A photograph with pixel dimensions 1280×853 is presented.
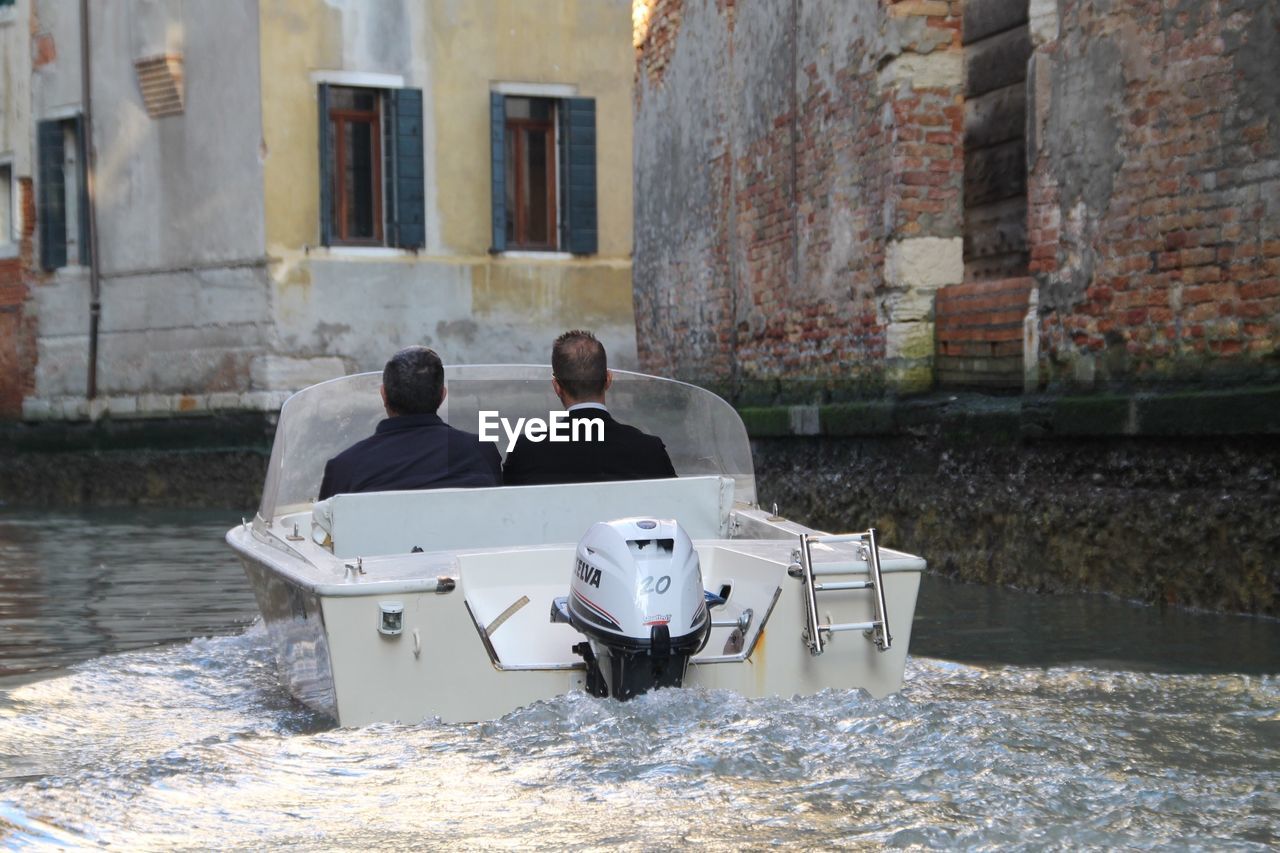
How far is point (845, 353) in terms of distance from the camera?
11.3m

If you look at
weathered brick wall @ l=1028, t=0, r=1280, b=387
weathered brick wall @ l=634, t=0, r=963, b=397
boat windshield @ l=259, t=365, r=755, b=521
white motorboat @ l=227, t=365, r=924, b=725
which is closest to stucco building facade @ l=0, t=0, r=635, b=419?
weathered brick wall @ l=634, t=0, r=963, b=397

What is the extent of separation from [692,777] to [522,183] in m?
14.0

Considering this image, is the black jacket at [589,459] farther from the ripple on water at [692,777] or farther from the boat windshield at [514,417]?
the ripple on water at [692,777]

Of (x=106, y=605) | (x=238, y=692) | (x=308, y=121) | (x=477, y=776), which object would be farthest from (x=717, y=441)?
(x=308, y=121)

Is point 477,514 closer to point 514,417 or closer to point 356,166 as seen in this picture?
point 514,417

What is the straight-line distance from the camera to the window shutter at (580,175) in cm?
1784

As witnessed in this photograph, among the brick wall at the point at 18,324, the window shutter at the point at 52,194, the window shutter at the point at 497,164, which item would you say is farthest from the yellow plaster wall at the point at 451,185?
the brick wall at the point at 18,324

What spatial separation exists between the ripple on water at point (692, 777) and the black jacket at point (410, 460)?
803 millimetres

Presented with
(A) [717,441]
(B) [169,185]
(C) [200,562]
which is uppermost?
(B) [169,185]

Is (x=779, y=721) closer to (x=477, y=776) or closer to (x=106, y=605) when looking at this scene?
(x=477, y=776)

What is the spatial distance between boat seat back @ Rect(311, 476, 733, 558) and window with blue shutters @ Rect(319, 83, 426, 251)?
37.7ft

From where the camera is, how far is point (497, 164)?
57.1ft

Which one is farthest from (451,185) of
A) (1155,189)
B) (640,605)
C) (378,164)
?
(640,605)

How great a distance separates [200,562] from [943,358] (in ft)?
15.3
